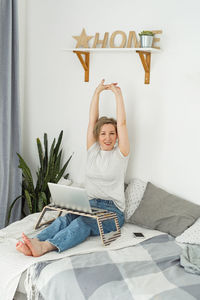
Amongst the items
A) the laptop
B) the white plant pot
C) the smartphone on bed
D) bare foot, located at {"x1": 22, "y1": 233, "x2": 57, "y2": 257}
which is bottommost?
the smartphone on bed

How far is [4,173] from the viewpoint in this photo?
343 centimetres

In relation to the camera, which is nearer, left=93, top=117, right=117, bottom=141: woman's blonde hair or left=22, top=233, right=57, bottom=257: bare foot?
left=22, top=233, right=57, bottom=257: bare foot

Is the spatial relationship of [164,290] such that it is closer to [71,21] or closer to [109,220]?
[109,220]

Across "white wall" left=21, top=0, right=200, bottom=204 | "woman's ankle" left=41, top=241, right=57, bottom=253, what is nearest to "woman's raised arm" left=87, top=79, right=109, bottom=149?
"white wall" left=21, top=0, right=200, bottom=204

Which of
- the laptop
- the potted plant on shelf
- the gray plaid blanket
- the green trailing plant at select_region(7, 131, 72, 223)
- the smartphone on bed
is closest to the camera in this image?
the gray plaid blanket

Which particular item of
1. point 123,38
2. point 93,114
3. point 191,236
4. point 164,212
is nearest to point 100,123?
point 93,114

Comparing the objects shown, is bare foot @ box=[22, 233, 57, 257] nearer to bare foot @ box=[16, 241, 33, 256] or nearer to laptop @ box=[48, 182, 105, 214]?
bare foot @ box=[16, 241, 33, 256]

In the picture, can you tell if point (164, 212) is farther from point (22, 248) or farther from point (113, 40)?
point (113, 40)

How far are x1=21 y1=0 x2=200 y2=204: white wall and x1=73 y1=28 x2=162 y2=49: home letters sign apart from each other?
0.16 feet

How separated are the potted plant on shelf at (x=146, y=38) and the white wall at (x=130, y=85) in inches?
4.8

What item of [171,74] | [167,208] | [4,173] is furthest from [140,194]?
[4,173]

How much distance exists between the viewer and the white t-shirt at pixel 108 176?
117 inches

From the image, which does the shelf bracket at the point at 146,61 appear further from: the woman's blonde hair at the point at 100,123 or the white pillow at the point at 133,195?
the white pillow at the point at 133,195

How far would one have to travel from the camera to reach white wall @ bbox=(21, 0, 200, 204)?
296 centimetres
